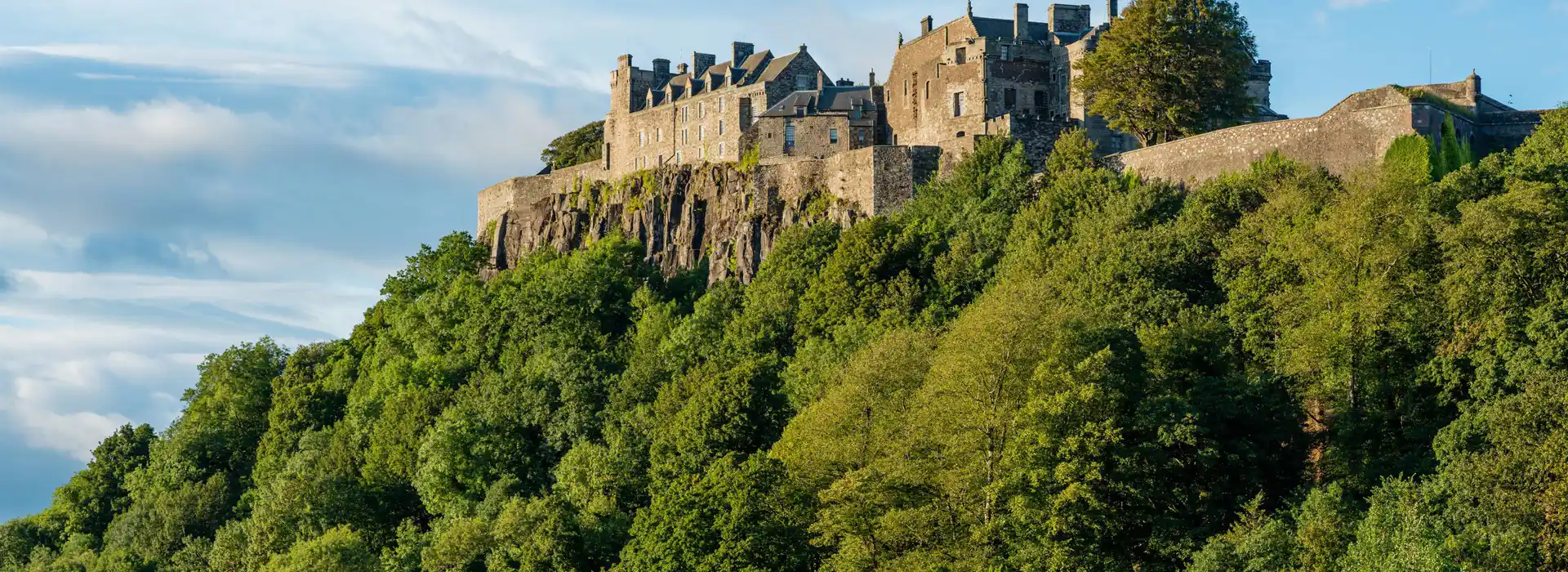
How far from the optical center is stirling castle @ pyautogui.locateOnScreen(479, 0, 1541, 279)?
49.1m

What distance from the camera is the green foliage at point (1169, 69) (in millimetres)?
56625

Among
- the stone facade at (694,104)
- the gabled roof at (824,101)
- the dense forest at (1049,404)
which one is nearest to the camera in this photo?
the dense forest at (1049,404)

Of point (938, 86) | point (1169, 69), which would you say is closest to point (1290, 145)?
point (1169, 69)

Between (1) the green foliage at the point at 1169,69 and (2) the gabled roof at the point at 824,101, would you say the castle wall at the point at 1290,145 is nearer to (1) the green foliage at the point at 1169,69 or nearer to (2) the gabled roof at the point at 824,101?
(1) the green foliage at the point at 1169,69

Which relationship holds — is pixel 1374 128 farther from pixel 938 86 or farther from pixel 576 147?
pixel 576 147

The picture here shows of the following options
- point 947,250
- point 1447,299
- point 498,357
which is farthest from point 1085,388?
point 498,357

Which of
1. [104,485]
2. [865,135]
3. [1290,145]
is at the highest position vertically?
[865,135]

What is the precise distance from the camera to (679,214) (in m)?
71.6

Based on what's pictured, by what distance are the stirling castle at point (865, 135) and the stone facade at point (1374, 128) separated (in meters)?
0.05

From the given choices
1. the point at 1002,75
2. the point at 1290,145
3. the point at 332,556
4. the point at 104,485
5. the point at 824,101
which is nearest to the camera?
the point at 1290,145

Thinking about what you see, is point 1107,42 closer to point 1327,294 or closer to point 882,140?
point 882,140

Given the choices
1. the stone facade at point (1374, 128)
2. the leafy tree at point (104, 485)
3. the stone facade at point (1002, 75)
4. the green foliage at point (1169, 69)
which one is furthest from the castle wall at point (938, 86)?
the leafy tree at point (104, 485)

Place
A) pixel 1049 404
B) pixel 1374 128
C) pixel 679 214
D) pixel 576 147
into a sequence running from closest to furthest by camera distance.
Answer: pixel 1049 404, pixel 1374 128, pixel 679 214, pixel 576 147

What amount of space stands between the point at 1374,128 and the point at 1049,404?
14.3 m
